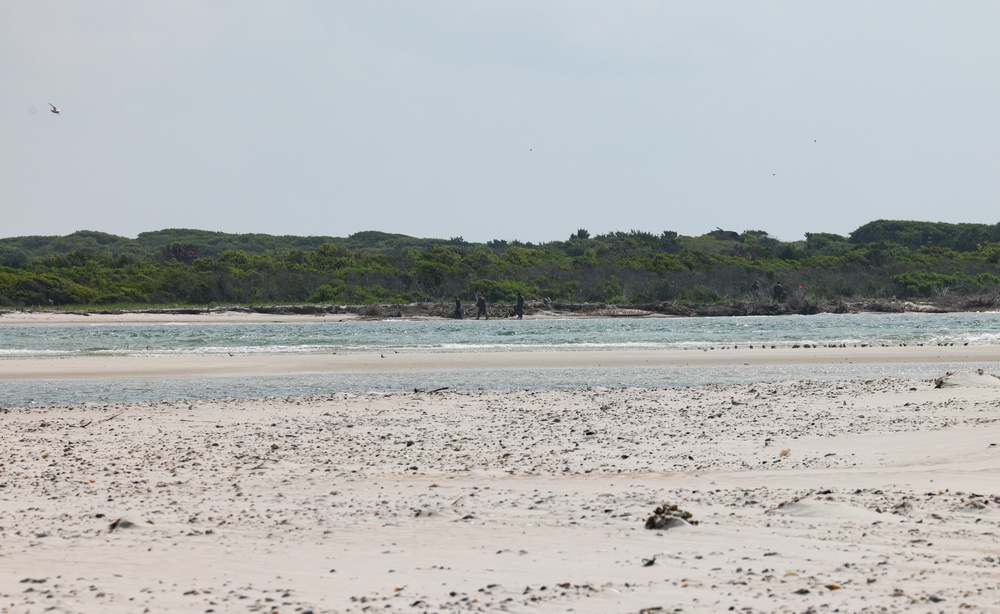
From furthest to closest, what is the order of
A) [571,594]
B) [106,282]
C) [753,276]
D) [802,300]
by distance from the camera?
[753,276], [106,282], [802,300], [571,594]

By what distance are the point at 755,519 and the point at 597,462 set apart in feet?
9.10

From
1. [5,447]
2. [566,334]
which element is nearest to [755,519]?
[5,447]

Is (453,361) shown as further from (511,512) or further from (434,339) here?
(511,512)

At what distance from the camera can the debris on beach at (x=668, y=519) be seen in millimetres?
5965

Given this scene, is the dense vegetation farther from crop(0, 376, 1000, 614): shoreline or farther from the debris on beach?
the debris on beach

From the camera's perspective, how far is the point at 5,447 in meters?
10.3

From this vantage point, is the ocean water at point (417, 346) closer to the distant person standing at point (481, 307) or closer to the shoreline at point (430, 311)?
the shoreline at point (430, 311)

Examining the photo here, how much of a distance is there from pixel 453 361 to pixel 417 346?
7213 mm

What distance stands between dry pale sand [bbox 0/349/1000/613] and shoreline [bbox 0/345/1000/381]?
10.7m

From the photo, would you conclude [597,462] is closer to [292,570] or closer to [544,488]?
[544,488]

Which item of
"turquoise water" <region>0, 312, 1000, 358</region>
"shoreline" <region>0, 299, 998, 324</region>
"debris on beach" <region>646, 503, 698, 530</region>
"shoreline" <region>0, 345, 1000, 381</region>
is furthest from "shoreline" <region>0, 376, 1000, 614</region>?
"shoreline" <region>0, 299, 998, 324</region>

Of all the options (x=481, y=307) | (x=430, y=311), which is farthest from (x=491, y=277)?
(x=481, y=307)

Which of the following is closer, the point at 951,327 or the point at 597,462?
the point at 597,462

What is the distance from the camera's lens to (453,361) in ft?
83.6
